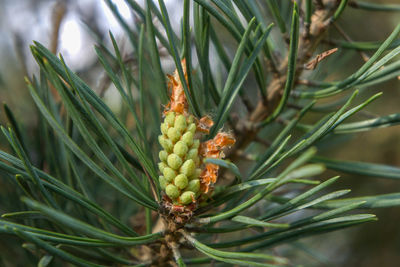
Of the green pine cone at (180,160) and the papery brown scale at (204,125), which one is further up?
the papery brown scale at (204,125)

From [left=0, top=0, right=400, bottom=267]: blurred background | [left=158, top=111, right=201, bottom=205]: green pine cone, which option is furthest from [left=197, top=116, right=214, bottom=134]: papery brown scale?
[left=0, top=0, right=400, bottom=267]: blurred background

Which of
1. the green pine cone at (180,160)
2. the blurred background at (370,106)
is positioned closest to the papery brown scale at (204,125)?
the green pine cone at (180,160)

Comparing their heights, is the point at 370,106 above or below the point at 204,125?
above

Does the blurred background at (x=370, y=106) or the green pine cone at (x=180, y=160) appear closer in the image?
the green pine cone at (x=180, y=160)

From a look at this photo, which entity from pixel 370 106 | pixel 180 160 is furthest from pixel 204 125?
pixel 370 106

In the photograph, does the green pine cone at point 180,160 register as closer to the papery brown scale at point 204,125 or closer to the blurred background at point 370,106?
the papery brown scale at point 204,125

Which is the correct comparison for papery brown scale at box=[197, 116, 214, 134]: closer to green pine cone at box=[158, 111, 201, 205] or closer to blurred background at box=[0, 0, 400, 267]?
green pine cone at box=[158, 111, 201, 205]

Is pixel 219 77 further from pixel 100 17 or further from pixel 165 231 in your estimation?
pixel 100 17

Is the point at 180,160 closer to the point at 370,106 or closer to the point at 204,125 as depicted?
the point at 204,125

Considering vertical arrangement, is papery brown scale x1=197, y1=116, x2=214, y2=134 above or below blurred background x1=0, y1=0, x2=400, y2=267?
below
